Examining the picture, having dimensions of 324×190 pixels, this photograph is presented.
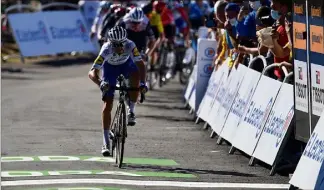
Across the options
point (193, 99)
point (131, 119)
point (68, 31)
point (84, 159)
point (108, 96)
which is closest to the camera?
point (84, 159)

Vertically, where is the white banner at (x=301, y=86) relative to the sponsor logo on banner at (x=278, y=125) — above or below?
above

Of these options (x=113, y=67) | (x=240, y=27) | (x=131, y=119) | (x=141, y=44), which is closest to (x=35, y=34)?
(x=141, y=44)

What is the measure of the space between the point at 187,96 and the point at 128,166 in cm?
841

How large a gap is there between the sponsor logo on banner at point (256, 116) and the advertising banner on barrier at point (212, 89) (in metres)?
2.88

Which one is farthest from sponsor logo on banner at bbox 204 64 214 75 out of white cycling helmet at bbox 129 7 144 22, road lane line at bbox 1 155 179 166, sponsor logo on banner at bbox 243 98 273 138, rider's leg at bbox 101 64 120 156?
road lane line at bbox 1 155 179 166

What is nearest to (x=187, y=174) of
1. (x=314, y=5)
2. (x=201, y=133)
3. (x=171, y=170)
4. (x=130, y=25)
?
(x=171, y=170)

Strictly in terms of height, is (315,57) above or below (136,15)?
above

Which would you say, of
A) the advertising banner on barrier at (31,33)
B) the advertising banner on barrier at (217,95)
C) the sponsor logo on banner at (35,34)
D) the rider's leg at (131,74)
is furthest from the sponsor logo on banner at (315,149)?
the sponsor logo on banner at (35,34)

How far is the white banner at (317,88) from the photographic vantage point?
1220 centimetres

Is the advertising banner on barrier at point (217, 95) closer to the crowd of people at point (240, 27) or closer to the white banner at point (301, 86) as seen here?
the crowd of people at point (240, 27)

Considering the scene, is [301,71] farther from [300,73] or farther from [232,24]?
[232,24]

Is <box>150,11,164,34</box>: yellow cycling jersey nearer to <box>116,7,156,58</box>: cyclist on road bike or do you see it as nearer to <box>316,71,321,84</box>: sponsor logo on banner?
<box>116,7,156,58</box>: cyclist on road bike

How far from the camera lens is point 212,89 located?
18844mm

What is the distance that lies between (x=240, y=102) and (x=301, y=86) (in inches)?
119
